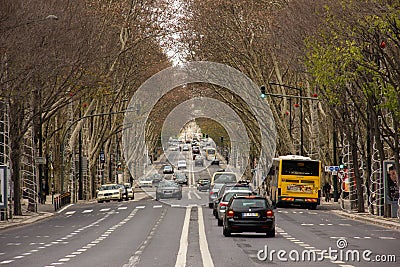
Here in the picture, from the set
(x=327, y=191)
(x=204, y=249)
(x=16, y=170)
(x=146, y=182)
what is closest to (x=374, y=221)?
(x=204, y=249)

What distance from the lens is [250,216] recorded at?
30.2m

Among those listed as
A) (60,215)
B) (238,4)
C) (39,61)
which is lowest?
(60,215)

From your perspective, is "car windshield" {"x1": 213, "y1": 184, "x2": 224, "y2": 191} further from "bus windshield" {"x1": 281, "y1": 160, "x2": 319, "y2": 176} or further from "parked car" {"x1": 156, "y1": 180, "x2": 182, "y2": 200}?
"parked car" {"x1": 156, "y1": 180, "x2": 182, "y2": 200}

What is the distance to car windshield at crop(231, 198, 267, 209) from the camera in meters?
30.4

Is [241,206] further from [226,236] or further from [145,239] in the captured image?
[145,239]

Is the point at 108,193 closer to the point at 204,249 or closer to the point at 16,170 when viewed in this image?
the point at 16,170

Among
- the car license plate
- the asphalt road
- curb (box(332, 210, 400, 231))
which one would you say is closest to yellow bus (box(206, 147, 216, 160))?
curb (box(332, 210, 400, 231))

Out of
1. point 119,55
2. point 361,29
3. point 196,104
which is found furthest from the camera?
point 196,104

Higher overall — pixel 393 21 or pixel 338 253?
pixel 393 21

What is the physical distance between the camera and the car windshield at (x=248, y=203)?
1196 inches

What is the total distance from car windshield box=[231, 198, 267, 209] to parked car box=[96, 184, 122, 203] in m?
42.9

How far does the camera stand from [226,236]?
31.2 metres

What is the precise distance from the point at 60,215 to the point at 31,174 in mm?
2908

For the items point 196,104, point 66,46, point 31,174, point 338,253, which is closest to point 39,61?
point 66,46
